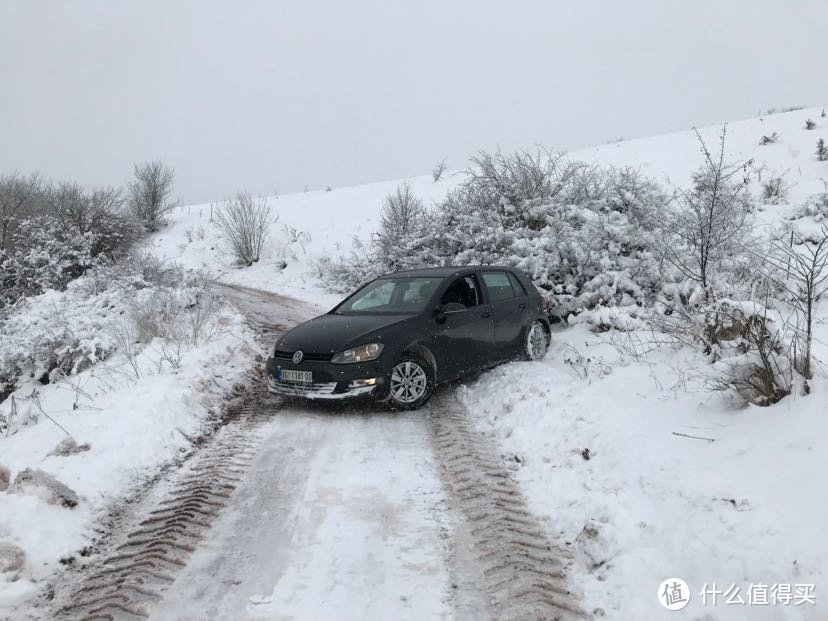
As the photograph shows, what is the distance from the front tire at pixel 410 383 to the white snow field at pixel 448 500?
0.22 m

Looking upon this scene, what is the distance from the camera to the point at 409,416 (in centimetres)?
638

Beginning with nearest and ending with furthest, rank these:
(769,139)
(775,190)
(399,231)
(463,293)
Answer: (463,293)
(775,190)
(399,231)
(769,139)

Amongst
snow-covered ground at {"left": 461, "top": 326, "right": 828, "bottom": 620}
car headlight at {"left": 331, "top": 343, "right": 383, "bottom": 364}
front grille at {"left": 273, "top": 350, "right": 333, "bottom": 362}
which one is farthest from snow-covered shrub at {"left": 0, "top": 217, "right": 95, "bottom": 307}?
snow-covered ground at {"left": 461, "top": 326, "right": 828, "bottom": 620}

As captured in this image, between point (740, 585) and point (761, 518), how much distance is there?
18.5 inches

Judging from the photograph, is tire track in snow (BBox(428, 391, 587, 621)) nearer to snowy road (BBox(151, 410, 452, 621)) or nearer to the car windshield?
snowy road (BBox(151, 410, 452, 621))

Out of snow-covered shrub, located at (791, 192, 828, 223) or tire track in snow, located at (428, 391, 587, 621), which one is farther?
snow-covered shrub, located at (791, 192, 828, 223)

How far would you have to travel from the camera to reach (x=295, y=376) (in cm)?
644

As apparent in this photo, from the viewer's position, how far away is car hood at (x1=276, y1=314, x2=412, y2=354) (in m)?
6.36

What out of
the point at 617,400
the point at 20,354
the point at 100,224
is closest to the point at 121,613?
the point at 617,400

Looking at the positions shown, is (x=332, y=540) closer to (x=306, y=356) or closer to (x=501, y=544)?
(x=501, y=544)

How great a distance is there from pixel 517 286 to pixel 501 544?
527 cm

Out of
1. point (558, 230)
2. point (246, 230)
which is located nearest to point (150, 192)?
point (246, 230)

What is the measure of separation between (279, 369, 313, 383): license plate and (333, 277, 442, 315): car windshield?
1.36 metres

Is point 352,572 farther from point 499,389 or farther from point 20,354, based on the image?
point 20,354
